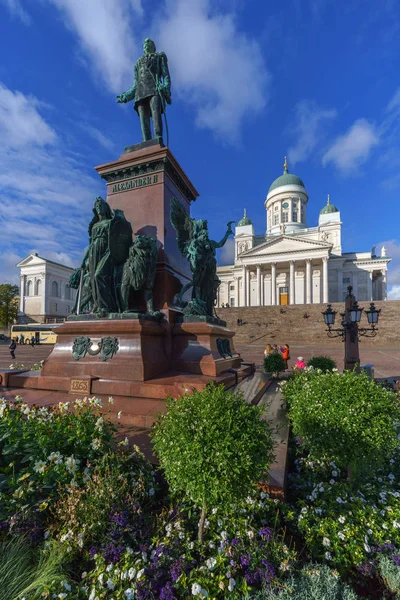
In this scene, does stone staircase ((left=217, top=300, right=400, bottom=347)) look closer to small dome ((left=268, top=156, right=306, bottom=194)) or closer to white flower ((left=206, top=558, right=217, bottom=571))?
white flower ((left=206, top=558, right=217, bottom=571))

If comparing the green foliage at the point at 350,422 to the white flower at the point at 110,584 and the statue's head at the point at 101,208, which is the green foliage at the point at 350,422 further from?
the statue's head at the point at 101,208

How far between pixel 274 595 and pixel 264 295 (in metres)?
61.2

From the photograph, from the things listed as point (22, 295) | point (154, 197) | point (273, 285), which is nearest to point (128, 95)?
point (154, 197)

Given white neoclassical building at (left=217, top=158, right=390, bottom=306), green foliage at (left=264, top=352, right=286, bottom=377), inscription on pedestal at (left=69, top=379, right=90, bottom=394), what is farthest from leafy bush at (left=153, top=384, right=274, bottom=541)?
white neoclassical building at (left=217, top=158, right=390, bottom=306)

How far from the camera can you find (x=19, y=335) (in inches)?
1286

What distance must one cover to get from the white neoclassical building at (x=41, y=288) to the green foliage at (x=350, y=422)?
6944cm

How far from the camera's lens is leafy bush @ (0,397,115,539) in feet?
6.48

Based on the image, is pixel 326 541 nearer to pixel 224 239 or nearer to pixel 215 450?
pixel 215 450

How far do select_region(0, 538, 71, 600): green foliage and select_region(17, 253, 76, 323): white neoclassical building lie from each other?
228 feet

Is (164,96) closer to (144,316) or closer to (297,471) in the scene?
(144,316)

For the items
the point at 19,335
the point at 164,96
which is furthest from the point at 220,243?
the point at 19,335

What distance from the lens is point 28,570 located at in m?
1.68

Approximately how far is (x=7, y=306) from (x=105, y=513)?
6340 centimetres

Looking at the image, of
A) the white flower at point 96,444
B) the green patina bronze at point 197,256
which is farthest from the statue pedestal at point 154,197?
the white flower at point 96,444
